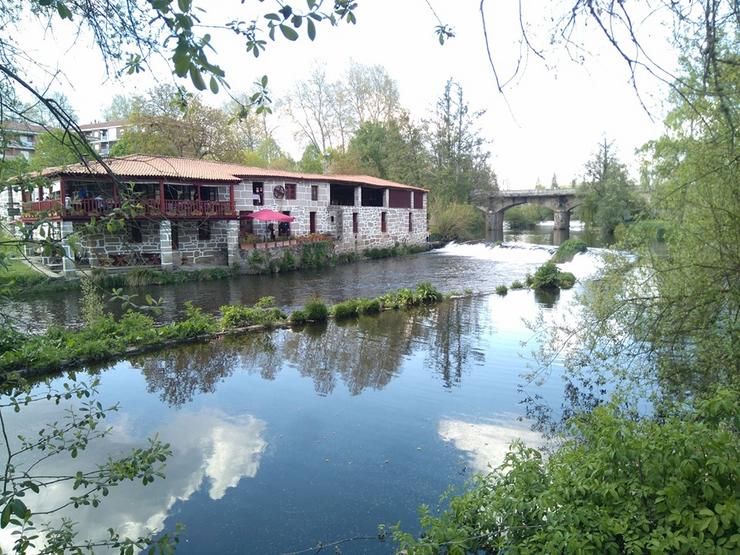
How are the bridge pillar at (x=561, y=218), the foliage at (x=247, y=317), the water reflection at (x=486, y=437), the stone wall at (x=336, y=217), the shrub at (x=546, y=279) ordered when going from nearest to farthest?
the water reflection at (x=486, y=437), the foliage at (x=247, y=317), the shrub at (x=546, y=279), the stone wall at (x=336, y=217), the bridge pillar at (x=561, y=218)

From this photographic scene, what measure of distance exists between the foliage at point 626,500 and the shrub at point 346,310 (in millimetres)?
10063

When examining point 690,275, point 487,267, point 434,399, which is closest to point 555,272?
point 487,267

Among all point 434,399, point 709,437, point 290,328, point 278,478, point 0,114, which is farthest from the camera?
point 290,328

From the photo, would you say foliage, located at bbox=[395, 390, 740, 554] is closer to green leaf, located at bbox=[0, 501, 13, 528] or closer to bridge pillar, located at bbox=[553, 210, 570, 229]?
green leaf, located at bbox=[0, 501, 13, 528]

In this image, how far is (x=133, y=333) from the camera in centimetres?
1062

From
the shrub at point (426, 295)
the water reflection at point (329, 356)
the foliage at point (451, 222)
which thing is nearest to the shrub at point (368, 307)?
the water reflection at point (329, 356)

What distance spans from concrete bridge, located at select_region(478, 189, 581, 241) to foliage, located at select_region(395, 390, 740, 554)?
133 ft

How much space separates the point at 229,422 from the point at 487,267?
20.0m

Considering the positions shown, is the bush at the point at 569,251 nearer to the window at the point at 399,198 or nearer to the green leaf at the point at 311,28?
the window at the point at 399,198

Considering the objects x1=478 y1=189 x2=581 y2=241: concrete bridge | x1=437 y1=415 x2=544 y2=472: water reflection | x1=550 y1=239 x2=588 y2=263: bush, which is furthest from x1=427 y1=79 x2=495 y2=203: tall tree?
x1=437 y1=415 x2=544 y2=472: water reflection

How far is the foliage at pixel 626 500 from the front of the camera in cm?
287

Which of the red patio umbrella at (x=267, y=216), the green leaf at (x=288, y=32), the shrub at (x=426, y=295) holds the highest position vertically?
the red patio umbrella at (x=267, y=216)

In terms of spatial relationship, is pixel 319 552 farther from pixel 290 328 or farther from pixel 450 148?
pixel 450 148

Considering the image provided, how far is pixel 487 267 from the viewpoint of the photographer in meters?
25.3
